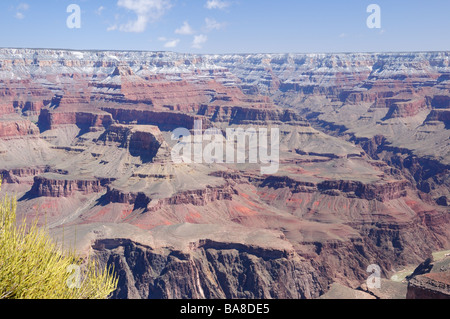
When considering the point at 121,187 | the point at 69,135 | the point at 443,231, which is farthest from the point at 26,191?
the point at 443,231

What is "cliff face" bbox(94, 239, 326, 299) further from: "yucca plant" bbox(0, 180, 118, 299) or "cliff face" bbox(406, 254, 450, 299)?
"yucca plant" bbox(0, 180, 118, 299)

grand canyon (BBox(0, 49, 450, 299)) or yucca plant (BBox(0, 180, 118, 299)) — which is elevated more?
yucca plant (BBox(0, 180, 118, 299))

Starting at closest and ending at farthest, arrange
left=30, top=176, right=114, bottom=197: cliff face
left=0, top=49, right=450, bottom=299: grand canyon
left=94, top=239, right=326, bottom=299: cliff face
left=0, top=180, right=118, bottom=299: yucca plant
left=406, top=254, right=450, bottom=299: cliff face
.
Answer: left=0, top=180, right=118, bottom=299: yucca plant → left=406, top=254, right=450, bottom=299: cliff face → left=94, top=239, right=326, bottom=299: cliff face → left=0, top=49, right=450, bottom=299: grand canyon → left=30, top=176, right=114, bottom=197: cliff face

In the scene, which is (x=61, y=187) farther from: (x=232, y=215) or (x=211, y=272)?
(x=211, y=272)

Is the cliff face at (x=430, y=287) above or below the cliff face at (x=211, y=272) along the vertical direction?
above

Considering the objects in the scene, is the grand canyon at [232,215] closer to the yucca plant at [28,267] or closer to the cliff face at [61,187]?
the cliff face at [61,187]

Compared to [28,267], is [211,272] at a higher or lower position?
lower

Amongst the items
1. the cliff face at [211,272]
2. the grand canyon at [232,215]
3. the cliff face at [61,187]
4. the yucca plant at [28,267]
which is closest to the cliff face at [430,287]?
the grand canyon at [232,215]

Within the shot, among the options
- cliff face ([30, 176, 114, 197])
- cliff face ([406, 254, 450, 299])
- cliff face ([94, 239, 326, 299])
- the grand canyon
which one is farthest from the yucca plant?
cliff face ([30, 176, 114, 197])

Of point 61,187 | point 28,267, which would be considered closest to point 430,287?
point 28,267

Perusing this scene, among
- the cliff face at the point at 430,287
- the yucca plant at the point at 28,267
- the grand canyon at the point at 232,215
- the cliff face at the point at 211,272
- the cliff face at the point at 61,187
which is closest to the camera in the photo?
the yucca plant at the point at 28,267

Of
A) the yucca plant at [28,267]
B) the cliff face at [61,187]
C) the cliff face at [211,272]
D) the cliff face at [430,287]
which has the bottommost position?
the cliff face at [211,272]
